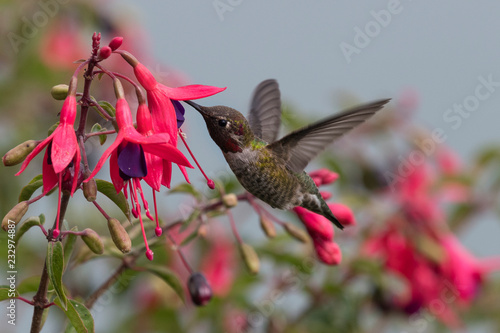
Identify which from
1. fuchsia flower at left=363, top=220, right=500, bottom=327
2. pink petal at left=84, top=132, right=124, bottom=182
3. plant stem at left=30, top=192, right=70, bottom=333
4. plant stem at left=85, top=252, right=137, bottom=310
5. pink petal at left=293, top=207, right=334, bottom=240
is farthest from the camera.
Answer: fuchsia flower at left=363, top=220, right=500, bottom=327

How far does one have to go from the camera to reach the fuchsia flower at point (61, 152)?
3.21 feet

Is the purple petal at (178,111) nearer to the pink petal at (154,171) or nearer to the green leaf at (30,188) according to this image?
the pink petal at (154,171)

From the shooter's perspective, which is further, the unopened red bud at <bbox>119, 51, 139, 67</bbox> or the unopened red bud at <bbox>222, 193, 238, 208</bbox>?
the unopened red bud at <bbox>222, 193, 238, 208</bbox>

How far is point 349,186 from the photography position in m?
2.70

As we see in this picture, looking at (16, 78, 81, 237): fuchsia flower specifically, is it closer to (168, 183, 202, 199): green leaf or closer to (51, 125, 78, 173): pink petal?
(51, 125, 78, 173): pink petal

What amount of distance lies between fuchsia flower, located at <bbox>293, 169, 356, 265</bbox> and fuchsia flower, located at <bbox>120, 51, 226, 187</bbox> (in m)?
0.51

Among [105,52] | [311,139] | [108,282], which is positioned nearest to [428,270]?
[311,139]

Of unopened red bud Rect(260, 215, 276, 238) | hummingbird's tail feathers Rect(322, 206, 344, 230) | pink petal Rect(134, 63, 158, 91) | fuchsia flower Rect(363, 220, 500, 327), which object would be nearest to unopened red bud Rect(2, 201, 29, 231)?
pink petal Rect(134, 63, 158, 91)

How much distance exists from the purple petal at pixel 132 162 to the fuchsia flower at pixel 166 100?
7 cm

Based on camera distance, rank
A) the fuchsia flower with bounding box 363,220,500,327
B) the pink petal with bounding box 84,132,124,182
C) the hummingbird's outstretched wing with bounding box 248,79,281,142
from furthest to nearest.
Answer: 1. the fuchsia flower with bounding box 363,220,500,327
2. the hummingbird's outstretched wing with bounding box 248,79,281,142
3. the pink petal with bounding box 84,132,124,182

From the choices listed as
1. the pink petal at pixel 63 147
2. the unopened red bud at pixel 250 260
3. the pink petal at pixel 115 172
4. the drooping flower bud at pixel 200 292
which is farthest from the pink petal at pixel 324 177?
the pink petal at pixel 63 147

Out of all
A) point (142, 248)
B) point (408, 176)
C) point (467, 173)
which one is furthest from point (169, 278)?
→ point (467, 173)

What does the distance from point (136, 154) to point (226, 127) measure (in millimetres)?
430

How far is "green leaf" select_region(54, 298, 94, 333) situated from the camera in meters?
1.06
